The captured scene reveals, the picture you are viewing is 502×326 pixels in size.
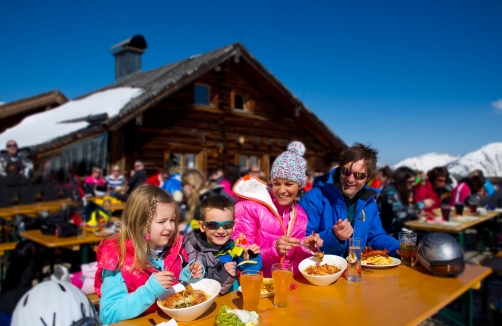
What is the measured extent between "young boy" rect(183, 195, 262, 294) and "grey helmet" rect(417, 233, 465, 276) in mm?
1198

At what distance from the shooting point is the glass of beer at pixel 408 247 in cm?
275

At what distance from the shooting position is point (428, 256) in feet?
8.36

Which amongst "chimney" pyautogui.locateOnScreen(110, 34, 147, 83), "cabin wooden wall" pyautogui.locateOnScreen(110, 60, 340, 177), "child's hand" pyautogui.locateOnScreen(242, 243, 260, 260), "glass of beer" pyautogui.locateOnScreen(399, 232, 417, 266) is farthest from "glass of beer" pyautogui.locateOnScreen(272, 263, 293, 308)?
"chimney" pyautogui.locateOnScreen(110, 34, 147, 83)

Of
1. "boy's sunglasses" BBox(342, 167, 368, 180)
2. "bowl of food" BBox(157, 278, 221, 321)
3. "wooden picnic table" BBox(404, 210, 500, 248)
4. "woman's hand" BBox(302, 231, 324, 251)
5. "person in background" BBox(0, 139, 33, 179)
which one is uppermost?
"person in background" BBox(0, 139, 33, 179)

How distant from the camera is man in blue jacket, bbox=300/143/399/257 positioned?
285cm

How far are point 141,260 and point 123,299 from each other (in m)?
0.26

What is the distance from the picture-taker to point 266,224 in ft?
9.20

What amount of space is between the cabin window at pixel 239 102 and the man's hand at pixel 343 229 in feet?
40.3

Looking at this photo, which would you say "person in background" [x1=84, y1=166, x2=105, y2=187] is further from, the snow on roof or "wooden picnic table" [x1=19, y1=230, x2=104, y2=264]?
"wooden picnic table" [x1=19, y1=230, x2=104, y2=264]

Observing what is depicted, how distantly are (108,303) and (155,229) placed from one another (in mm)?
486

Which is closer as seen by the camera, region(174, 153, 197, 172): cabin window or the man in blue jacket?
the man in blue jacket

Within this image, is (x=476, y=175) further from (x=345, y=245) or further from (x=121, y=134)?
(x=121, y=134)

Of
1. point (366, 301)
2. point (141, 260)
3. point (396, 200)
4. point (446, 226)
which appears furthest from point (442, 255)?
point (446, 226)

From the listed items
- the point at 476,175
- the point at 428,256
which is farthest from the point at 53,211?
the point at 476,175
